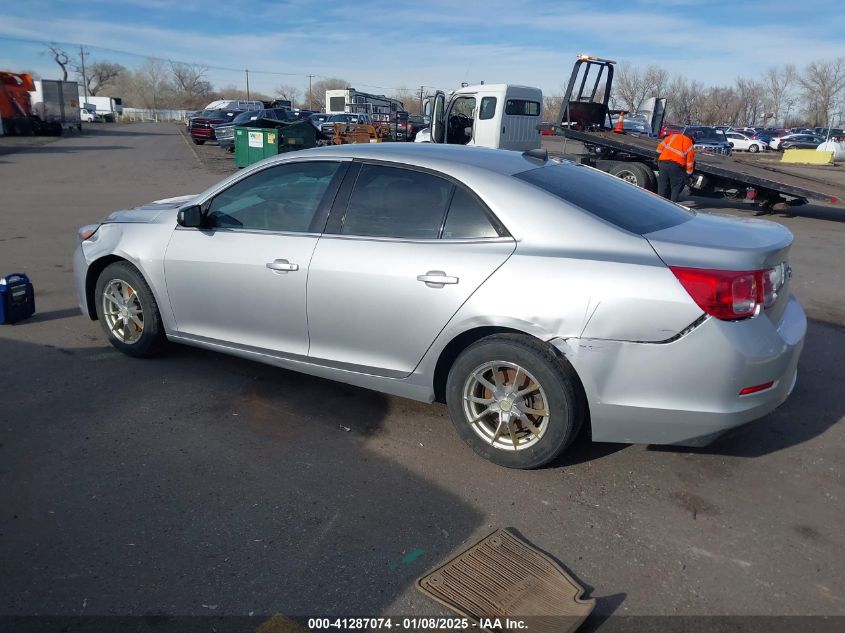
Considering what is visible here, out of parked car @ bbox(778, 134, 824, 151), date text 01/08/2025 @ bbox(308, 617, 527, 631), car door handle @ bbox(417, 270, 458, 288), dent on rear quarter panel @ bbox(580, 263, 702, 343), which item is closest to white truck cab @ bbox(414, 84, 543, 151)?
car door handle @ bbox(417, 270, 458, 288)

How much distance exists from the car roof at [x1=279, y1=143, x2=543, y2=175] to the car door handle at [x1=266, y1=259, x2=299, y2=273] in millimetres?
739

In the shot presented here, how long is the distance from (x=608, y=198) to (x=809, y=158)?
35.2 meters

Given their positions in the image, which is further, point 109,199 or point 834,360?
point 109,199

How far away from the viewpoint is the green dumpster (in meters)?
20.8

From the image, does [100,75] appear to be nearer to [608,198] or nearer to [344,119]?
[344,119]

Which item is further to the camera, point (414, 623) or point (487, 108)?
point (487, 108)

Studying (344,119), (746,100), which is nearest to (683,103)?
(746,100)

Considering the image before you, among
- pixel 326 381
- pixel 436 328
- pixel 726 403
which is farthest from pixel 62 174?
pixel 726 403

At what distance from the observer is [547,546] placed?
304 cm

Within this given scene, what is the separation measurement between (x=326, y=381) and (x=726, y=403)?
264cm

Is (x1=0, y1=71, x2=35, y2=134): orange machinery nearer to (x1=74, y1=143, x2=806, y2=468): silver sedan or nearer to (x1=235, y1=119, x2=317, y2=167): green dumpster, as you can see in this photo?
(x1=235, y1=119, x2=317, y2=167): green dumpster

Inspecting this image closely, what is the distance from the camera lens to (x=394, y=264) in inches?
149

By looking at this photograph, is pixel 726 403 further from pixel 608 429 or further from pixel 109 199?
pixel 109 199

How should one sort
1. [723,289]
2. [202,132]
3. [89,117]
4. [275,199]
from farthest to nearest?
[89,117]
[202,132]
[275,199]
[723,289]
